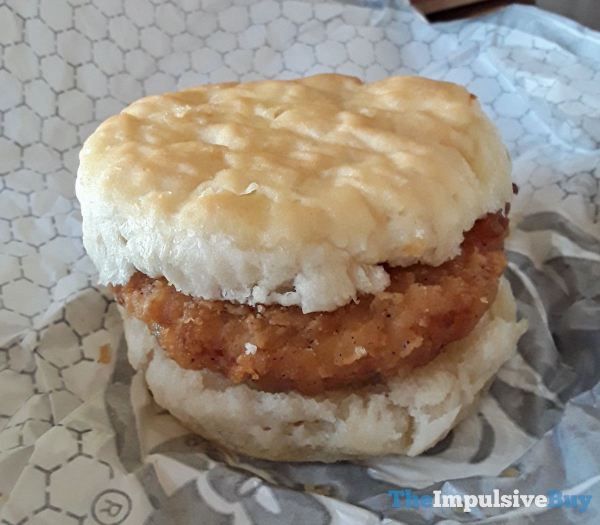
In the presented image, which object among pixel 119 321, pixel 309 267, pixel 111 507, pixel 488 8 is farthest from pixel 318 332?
pixel 488 8

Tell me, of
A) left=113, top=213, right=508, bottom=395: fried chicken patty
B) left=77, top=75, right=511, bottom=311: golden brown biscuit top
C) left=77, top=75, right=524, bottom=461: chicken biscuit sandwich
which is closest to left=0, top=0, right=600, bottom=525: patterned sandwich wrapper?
left=77, top=75, right=524, bottom=461: chicken biscuit sandwich

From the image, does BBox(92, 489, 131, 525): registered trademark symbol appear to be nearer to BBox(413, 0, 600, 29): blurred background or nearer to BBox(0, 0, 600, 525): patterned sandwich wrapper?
BBox(0, 0, 600, 525): patterned sandwich wrapper

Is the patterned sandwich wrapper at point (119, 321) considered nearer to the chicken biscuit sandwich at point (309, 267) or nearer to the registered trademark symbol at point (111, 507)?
the registered trademark symbol at point (111, 507)

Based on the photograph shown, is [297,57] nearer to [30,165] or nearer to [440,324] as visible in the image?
[30,165]

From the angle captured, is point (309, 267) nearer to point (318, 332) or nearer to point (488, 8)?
point (318, 332)

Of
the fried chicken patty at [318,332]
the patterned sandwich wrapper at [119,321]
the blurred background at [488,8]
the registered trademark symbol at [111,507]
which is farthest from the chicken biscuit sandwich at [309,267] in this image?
the blurred background at [488,8]

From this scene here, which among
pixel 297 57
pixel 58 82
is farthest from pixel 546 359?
pixel 58 82

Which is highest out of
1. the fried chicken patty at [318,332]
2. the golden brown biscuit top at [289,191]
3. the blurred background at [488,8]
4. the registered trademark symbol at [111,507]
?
the golden brown biscuit top at [289,191]
